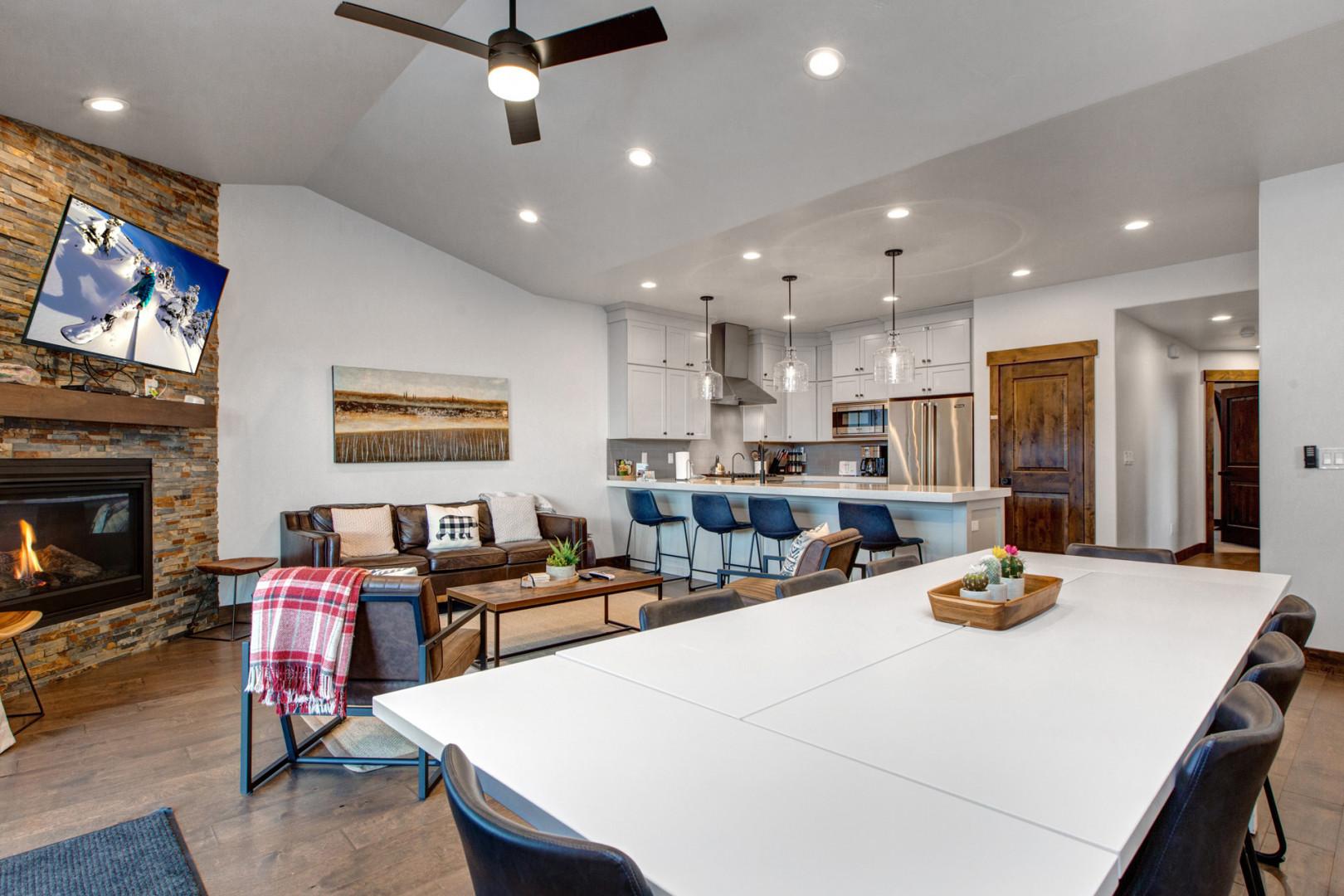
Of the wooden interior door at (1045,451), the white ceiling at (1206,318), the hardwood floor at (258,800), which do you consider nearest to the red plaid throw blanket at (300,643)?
the hardwood floor at (258,800)

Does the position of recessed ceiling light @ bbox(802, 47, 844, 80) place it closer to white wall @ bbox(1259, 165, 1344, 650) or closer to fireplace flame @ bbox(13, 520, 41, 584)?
white wall @ bbox(1259, 165, 1344, 650)

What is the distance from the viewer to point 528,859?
701 millimetres

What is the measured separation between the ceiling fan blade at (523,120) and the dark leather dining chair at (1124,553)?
10.4 ft

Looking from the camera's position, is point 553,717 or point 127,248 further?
point 127,248

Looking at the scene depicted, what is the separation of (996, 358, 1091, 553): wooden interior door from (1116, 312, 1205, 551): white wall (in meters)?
0.29

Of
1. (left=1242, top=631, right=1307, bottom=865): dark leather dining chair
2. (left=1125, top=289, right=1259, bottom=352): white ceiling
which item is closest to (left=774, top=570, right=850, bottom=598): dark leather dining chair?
(left=1242, top=631, right=1307, bottom=865): dark leather dining chair

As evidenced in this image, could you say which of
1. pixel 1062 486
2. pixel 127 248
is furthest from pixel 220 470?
pixel 1062 486

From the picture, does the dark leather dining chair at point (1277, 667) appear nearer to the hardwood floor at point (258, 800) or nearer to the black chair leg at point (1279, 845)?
the black chair leg at point (1279, 845)

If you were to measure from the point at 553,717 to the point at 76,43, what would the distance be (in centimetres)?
378

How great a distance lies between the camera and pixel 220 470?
482 centimetres

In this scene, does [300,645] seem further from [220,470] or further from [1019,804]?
[220,470]

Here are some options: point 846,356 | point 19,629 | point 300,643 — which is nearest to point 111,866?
point 300,643

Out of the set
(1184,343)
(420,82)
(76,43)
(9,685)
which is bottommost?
(9,685)

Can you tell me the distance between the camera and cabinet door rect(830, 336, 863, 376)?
771 cm
